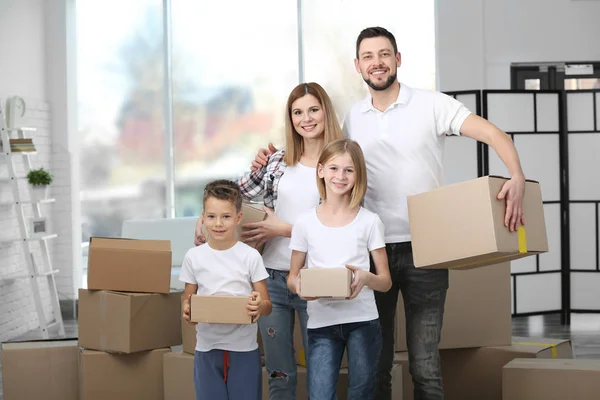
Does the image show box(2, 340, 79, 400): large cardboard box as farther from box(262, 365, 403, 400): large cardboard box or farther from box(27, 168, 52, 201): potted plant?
box(27, 168, 52, 201): potted plant

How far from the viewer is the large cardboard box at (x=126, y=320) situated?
311 centimetres

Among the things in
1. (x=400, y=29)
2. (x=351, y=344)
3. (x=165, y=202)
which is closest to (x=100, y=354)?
(x=351, y=344)

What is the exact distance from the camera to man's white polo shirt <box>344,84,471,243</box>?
95.3 inches

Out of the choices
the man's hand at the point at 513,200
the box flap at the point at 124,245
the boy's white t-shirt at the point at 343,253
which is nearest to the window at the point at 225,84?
the box flap at the point at 124,245

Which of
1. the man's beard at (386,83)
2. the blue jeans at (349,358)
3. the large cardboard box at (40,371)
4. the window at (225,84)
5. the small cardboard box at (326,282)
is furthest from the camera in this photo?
the window at (225,84)

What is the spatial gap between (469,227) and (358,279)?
347 millimetres

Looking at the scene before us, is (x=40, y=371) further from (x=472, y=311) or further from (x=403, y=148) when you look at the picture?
(x=403, y=148)

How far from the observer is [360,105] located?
253 cm

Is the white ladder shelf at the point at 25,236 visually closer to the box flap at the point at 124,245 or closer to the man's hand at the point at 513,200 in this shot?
the box flap at the point at 124,245

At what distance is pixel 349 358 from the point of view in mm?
2303

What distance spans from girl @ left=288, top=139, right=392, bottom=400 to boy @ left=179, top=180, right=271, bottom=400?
14 centimetres

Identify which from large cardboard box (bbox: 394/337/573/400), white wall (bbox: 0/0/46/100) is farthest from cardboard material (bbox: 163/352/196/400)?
white wall (bbox: 0/0/46/100)

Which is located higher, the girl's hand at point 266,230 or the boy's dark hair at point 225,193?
the boy's dark hair at point 225,193

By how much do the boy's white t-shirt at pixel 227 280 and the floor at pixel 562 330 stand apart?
106 inches
